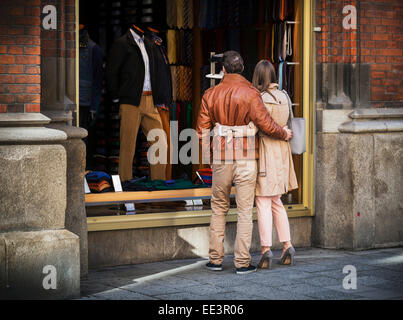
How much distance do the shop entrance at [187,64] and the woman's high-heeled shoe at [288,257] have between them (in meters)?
1.06

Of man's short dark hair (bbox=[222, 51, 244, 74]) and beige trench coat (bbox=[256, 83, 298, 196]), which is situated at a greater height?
man's short dark hair (bbox=[222, 51, 244, 74])

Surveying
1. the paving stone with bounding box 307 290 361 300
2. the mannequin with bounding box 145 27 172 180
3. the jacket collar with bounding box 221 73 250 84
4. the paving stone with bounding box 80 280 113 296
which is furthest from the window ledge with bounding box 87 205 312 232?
the paving stone with bounding box 307 290 361 300

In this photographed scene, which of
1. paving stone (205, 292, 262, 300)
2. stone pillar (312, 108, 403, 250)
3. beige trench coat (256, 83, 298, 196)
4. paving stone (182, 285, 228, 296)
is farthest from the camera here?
stone pillar (312, 108, 403, 250)

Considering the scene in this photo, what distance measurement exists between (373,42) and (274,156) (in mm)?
2508

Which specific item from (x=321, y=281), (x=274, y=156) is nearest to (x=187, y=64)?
(x=274, y=156)

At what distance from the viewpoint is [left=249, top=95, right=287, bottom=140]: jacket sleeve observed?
8.23m

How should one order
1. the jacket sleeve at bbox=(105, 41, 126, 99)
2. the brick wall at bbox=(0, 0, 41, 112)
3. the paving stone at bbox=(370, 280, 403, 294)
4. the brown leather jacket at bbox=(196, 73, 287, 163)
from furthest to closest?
the jacket sleeve at bbox=(105, 41, 126, 99) → the brown leather jacket at bbox=(196, 73, 287, 163) → the paving stone at bbox=(370, 280, 403, 294) → the brick wall at bbox=(0, 0, 41, 112)

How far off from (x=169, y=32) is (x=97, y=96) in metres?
1.23

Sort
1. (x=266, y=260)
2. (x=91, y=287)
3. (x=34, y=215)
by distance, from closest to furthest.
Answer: (x=34, y=215) → (x=91, y=287) → (x=266, y=260)

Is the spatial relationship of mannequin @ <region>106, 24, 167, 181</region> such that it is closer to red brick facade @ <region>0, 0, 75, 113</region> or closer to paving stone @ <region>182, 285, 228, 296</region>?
paving stone @ <region>182, 285, 228, 296</region>

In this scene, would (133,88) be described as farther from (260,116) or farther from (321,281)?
(321,281)

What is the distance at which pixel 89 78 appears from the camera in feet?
35.2

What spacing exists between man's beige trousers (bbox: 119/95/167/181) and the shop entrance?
14cm

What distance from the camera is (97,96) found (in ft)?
36.0
